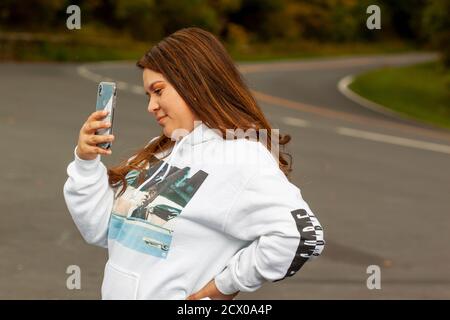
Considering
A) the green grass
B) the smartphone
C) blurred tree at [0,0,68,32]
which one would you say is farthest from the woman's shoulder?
blurred tree at [0,0,68,32]

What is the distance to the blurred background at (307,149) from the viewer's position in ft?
26.4

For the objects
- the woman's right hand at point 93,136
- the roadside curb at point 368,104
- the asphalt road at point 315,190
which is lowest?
the roadside curb at point 368,104

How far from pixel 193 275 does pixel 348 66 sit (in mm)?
42430

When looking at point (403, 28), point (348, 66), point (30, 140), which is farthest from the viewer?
point (403, 28)

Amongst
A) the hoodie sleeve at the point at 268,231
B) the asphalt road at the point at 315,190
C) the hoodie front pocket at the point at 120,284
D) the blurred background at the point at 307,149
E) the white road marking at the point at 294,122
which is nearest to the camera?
the hoodie sleeve at the point at 268,231

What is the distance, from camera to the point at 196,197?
115 inches

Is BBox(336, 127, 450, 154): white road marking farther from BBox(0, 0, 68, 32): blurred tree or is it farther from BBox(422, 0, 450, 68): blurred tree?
BBox(0, 0, 68, 32): blurred tree

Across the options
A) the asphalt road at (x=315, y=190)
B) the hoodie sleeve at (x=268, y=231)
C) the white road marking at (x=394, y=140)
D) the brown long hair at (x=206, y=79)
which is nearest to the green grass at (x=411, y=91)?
the asphalt road at (x=315, y=190)

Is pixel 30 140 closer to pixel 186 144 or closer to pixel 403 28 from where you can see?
pixel 186 144

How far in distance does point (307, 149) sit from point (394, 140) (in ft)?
9.34

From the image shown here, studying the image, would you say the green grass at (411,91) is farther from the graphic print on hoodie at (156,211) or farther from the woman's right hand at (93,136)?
the woman's right hand at (93,136)

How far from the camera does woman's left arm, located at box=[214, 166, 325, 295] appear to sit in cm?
284
